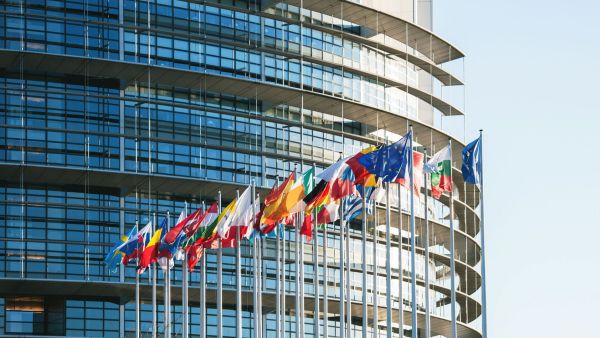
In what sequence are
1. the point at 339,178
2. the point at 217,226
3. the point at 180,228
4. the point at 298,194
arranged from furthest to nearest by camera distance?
1. the point at 180,228
2. the point at 217,226
3. the point at 298,194
4. the point at 339,178

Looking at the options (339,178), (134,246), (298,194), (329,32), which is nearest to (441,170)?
(339,178)

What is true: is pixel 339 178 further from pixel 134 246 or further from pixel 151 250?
pixel 134 246

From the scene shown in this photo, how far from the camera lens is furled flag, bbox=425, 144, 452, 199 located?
6259 centimetres

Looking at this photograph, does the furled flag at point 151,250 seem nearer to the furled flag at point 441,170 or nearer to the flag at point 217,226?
the flag at point 217,226

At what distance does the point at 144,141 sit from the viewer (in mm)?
93375

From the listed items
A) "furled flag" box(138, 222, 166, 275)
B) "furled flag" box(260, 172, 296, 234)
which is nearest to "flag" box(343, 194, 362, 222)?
"furled flag" box(260, 172, 296, 234)

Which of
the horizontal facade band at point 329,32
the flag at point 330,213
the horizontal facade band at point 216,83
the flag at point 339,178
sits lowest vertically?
the flag at point 330,213

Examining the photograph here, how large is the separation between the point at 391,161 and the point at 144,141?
116ft

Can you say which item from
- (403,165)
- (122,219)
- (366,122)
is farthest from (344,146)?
(403,165)

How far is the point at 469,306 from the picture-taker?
111500 mm

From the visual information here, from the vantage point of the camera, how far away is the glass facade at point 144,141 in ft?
299

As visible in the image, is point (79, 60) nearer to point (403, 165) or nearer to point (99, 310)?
point (99, 310)

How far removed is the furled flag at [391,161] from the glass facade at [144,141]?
85.9 feet

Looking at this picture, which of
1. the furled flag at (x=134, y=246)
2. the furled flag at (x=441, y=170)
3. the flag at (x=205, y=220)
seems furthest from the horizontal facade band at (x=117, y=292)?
the furled flag at (x=441, y=170)
